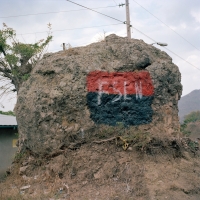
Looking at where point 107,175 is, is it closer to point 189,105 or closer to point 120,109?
point 120,109

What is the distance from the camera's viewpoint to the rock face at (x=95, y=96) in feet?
24.0

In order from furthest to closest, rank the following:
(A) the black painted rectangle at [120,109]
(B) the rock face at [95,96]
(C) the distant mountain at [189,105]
A: (C) the distant mountain at [189,105] < (A) the black painted rectangle at [120,109] < (B) the rock face at [95,96]

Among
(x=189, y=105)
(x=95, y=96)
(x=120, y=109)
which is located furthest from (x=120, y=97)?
(x=189, y=105)

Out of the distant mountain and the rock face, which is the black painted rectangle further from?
the distant mountain

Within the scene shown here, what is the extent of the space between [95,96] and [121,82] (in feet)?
2.56

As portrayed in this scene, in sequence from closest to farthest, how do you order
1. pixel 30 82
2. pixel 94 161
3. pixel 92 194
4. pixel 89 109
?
pixel 92 194
pixel 94 161
pixel 89 109
pixel 30 82

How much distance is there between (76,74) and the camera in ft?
24.7

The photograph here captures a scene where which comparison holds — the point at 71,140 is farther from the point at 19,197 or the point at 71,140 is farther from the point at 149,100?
the point at 149,100

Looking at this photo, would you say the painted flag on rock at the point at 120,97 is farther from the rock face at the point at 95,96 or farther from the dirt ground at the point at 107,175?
the dirt ground at the point at 107,175

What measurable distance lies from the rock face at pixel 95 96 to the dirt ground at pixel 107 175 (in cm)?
42

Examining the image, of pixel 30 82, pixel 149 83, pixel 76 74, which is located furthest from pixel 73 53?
pixel 149 83

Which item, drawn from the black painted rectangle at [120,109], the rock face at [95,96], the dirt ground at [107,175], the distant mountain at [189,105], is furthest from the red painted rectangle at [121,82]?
the distant mountain at [189,105]

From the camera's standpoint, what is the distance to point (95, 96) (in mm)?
7426

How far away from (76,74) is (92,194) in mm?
2936
